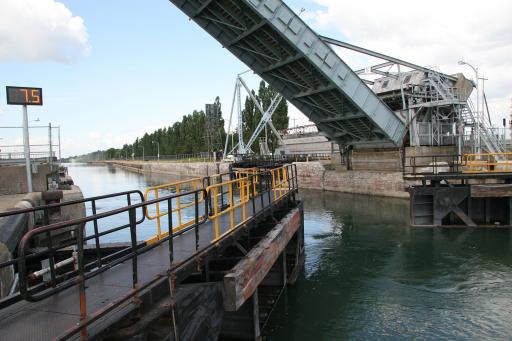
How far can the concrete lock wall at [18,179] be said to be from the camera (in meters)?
13.4

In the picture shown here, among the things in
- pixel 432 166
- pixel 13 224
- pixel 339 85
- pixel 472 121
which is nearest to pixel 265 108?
pixel 472 121

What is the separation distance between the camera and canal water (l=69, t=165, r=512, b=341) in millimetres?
8203

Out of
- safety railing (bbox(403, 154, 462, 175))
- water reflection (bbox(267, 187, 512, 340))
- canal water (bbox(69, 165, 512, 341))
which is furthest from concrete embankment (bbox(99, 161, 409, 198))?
canal water (bbox(69, 165, 512, 341))

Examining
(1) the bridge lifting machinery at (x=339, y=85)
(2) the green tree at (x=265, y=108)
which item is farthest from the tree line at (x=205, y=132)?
(1) the bridge lifting machinery at (x=339, y=85)

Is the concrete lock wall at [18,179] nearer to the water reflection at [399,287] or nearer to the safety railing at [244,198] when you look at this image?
the safety railing at [244,198]

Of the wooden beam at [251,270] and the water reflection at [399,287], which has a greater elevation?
the wooden beam at [251,270]

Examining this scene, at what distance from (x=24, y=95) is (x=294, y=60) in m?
11.8

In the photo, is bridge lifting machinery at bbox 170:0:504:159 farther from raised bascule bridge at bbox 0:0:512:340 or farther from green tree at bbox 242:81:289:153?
green tree at bbox 242:81:289:153

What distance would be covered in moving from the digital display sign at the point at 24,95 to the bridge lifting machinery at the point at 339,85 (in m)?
8.45

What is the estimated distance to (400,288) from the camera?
10422 mm

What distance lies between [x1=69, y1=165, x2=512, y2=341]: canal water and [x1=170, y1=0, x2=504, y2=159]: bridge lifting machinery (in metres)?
7.66

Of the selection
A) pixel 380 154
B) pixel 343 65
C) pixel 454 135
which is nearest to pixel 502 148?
pixel 454 135

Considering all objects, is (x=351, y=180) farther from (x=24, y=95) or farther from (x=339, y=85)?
(x=24, y=95)

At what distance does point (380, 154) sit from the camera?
27.2 m
